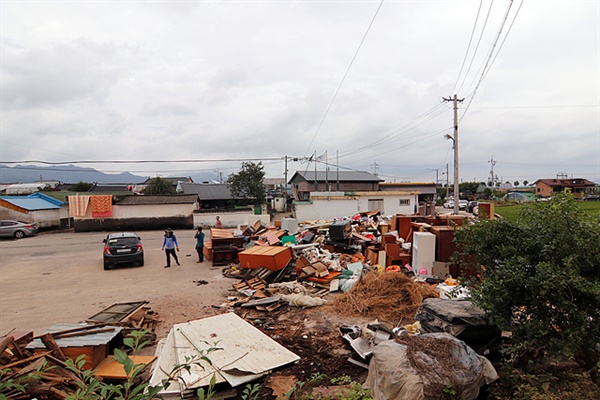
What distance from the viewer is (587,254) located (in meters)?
3.67

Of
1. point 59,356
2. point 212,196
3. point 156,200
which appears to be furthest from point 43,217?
point 59,356

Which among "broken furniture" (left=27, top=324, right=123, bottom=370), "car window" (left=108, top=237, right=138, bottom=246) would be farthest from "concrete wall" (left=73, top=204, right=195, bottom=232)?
"broken furniture" (left=27, top=324, right=123, bottom=370)

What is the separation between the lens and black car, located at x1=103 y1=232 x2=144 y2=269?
13.1 meters

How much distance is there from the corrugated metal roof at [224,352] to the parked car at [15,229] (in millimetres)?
24567

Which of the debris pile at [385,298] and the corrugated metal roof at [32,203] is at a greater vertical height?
the corrugated metal roof at [32,203]

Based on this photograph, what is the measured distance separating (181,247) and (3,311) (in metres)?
10.5

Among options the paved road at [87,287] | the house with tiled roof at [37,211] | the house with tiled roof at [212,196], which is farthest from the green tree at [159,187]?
the paved road at [87,287]

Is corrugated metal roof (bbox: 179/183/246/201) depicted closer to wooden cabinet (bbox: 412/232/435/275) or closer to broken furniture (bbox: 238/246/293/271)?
broken furniture (bbox: 238/246/293/271)

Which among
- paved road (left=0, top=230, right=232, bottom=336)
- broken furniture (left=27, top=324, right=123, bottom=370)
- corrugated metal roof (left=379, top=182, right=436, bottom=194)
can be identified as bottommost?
paved road (left=0, top=230, right=232, bottom=336)

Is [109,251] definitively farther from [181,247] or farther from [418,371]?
[418,371]

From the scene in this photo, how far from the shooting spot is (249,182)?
124 feet

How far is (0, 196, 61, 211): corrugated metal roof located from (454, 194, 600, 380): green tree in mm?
31643

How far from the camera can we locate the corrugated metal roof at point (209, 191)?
42156 mm

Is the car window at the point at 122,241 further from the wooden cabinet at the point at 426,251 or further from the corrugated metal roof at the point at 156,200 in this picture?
the corrugated metal roof at the point at 156,200
